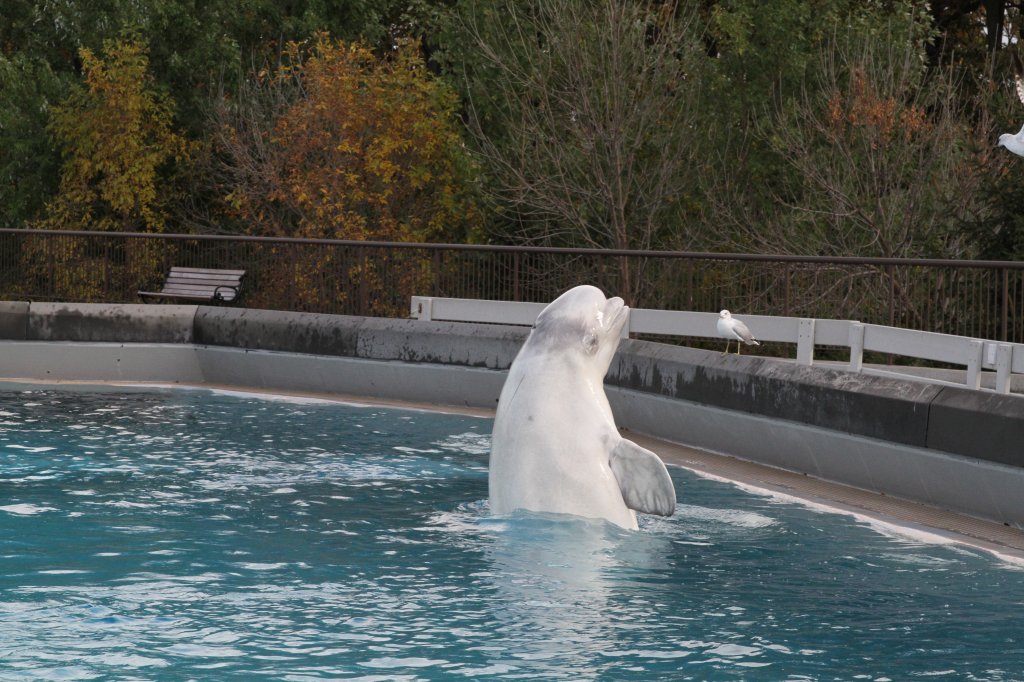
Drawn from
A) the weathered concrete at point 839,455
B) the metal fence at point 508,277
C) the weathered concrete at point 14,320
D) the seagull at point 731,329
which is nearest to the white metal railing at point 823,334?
the seagull at point 731,329

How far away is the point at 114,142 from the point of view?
3631 cm

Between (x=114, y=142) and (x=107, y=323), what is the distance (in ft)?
62.6

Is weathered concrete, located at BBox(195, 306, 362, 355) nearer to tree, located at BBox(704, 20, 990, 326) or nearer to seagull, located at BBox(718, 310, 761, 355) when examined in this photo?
seagull, located at BBox(718, 310, 761, 355)

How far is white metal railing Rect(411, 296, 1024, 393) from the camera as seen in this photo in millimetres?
11297

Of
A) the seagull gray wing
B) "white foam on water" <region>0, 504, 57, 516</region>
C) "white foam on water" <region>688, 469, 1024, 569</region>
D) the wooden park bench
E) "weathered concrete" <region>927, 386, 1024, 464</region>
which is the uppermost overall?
the wooden park bench

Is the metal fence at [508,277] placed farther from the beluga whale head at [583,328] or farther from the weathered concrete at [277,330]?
the beluga whale head at [583,328]

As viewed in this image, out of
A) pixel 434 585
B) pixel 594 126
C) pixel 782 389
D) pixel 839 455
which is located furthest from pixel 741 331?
pixel 594 126

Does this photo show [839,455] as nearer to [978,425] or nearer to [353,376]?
[978,425]

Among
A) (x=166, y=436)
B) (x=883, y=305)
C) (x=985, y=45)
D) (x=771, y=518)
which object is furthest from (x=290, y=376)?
(x=985, y=45)

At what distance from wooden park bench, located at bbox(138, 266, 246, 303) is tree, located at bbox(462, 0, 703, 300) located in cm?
882

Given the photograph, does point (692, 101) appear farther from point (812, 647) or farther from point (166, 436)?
point (812, 647)

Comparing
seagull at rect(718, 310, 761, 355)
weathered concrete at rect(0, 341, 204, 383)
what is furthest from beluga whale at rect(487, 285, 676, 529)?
weathered concrete at rect(0, 341, 204, 383)

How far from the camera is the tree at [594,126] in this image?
28297 millimetres

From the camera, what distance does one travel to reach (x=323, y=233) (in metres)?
33.3
